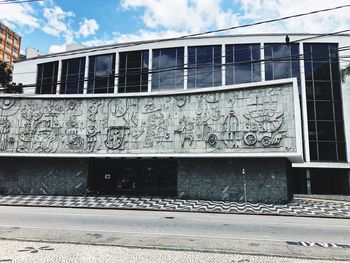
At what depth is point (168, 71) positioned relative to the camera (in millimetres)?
33250

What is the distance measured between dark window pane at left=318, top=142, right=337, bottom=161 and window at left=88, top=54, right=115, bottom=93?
2413 cm

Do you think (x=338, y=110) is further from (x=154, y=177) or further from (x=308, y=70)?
(x=154, y=177)

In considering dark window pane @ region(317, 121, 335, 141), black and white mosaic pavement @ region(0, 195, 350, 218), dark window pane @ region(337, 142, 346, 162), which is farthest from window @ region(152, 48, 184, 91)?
dark window pane @ region(337, 142, 346, 162)

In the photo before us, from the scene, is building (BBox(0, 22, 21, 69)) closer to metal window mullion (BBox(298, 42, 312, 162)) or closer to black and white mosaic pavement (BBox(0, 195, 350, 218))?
black and white mosaic pavement (BBox(0, 195, 350, 218))

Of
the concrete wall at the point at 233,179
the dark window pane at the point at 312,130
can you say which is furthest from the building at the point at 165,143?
the dark window pane at the point at 312,130

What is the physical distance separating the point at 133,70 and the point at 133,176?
15262 millimetres

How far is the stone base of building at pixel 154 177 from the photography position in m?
19.7

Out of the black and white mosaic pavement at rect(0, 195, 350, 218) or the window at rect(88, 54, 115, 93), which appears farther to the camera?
the window at rect(88, 54, 115, 93)

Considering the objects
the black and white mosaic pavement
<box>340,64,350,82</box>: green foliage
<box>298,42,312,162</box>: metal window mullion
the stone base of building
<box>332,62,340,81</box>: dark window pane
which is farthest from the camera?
<box>332,62,340,81</box>: dark window pane

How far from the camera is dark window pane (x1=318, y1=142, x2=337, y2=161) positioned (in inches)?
1173

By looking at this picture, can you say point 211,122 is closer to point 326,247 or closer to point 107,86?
point 326,247

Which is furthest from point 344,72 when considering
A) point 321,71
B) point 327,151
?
point 327,151

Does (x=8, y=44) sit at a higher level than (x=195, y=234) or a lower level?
higher

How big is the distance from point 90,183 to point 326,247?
18.2 metres
